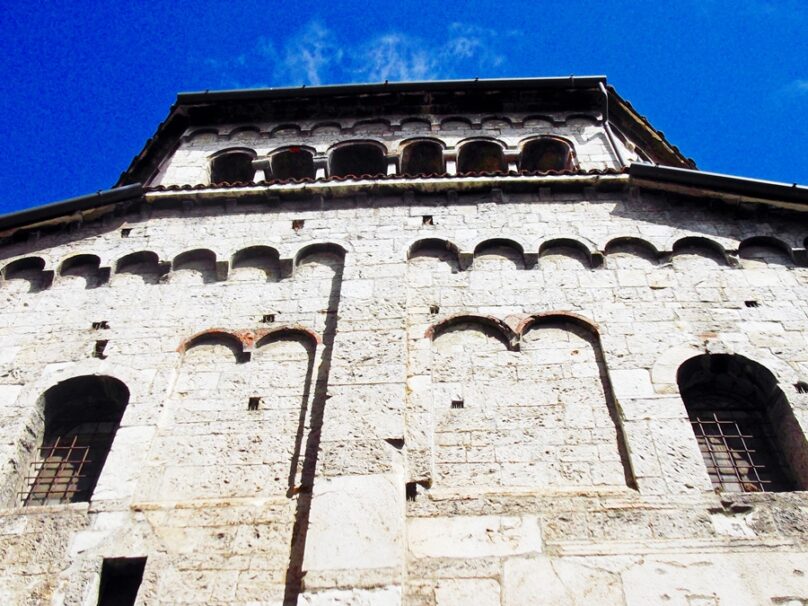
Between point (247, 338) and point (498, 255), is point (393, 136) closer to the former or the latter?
point (498, 255)

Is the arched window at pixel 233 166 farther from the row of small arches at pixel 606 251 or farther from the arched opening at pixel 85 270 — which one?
the row of small arches at pixel 606 251

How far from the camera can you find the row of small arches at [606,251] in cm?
898

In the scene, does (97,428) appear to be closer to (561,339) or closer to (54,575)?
(54,575)

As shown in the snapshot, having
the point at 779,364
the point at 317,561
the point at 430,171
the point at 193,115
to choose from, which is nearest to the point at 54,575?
the point at 317,561

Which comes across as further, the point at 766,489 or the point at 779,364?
the point at 779,364

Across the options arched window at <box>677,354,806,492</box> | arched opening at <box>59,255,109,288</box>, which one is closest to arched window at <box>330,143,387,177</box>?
arched opening at <box>59,255,109,288</box>

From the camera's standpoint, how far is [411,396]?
7324mm

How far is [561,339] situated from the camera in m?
8.00

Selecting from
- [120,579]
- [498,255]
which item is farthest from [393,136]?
[120,579]

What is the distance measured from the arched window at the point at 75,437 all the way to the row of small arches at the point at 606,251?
3512 millimetres

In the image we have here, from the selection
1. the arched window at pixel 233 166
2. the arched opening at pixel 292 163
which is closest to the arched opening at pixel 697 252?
the arched opening at pixel 292 163

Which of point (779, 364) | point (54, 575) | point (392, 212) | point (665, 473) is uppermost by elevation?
point (392, 212)

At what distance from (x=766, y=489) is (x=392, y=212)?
517 centimetres

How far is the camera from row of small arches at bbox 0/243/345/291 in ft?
30.1
